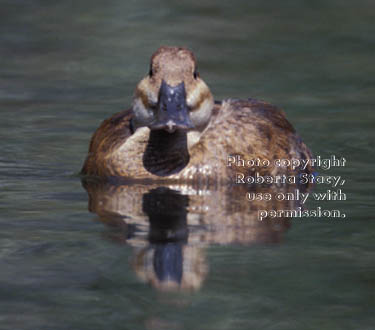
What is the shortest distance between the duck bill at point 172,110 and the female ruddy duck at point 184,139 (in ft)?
0.06

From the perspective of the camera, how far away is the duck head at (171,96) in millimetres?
8625

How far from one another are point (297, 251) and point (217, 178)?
2462mm

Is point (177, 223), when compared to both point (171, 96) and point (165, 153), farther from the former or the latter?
point (165, 153)

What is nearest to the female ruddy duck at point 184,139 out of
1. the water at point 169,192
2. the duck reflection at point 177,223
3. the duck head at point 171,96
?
the duck head at point 171,96

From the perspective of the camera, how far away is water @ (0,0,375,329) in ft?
19.6

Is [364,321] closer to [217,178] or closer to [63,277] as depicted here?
[63,277]

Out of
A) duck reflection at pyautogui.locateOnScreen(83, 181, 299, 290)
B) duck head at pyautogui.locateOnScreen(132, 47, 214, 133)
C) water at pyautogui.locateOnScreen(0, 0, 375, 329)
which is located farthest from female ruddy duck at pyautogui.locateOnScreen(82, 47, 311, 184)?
water at pyautogui.locateOnScreen(0, 0, 375, 329)

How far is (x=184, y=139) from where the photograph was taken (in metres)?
9.57

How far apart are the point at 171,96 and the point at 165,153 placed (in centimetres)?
93

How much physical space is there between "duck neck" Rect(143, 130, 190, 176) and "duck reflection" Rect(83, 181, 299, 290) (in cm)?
23

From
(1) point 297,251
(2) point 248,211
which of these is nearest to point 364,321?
(1) point 297,251
